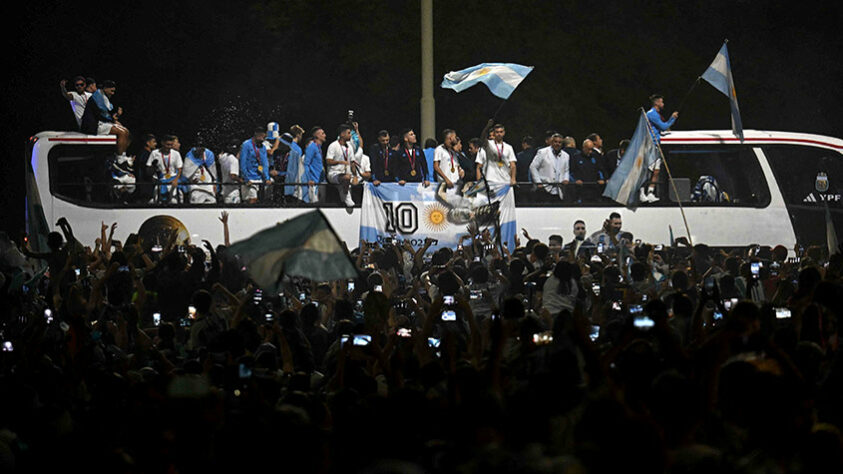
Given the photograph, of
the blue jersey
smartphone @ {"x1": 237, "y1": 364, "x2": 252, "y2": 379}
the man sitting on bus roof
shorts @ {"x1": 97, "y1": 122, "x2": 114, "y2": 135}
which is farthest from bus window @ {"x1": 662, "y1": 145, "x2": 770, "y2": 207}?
smartphone @ {"x1": 237, "y1": 364, "x2": 252, "y2": 379}

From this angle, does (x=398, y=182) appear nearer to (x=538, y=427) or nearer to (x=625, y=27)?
(x=625, y=27)

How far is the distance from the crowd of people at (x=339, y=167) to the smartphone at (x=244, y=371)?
10.6 meters

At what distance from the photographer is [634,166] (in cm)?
1323

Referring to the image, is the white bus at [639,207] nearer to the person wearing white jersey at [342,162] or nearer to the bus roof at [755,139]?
the bus roof at [755,139]

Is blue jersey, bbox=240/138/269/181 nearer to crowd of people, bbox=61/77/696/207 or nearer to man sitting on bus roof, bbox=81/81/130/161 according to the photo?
crowd of people, bbox=61/77/696/207

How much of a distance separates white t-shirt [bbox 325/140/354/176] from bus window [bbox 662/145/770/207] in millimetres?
4253

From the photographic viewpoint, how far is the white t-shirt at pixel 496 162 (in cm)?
1538

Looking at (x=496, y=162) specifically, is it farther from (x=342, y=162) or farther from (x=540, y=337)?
(x=540, y=337)

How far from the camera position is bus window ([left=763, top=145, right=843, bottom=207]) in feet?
51.4

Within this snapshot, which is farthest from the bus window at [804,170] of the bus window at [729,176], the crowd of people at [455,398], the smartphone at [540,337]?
the smartphone at [540,337]

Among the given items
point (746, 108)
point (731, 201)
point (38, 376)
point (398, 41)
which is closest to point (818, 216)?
point (731, 201)

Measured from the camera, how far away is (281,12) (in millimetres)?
22859

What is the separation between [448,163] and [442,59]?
24.7 feet

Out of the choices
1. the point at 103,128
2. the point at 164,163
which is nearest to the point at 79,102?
the point at 103,128
